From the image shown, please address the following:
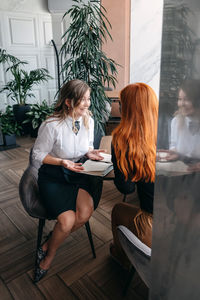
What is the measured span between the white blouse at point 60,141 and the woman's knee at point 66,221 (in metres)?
0.39

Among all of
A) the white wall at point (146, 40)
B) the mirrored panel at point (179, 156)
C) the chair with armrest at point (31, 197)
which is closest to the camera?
the mirrored panel at point (179, 156)

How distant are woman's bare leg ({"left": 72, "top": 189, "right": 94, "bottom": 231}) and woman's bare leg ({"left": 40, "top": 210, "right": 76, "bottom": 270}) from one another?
0.24ft

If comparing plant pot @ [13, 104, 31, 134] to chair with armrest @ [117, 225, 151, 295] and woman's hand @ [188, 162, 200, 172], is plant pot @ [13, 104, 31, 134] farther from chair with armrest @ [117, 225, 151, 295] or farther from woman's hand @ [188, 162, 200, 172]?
woman's hand @ [188, 162, 200, 172]

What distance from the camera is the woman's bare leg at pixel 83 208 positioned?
1607mm

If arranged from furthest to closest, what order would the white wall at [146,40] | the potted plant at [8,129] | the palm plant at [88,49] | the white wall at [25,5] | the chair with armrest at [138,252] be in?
1. the white wall at [25,5]
2. the white wall at [146,40]
3. the potted plant at [8,129]
4. the palm plant at [88,49]
5. the chair with armrest at [138,252]

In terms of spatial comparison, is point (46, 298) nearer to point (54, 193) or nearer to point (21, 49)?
point (54, 193)

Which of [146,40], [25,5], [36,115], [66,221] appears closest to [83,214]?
[66,221]

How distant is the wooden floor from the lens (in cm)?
149

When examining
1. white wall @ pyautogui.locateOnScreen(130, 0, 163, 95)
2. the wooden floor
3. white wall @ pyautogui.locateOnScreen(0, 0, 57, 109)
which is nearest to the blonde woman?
the wooden floor

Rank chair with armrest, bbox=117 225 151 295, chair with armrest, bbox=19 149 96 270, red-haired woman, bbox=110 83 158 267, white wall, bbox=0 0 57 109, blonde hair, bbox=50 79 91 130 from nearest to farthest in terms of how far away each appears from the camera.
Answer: chair with armrest, bbox=117 225 151 295 → red-haired woman, bbox=110 83 158 267 → chair with armrest, bbox=19 149 96 270 → blonde hair, bbox=50 79 91 130 → white wall, bbox=0 0 57 109

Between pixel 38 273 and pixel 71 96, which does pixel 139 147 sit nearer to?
pixel 71 96

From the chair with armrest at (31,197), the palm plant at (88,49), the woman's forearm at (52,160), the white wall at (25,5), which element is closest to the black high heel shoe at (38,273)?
the chair with armrest at (31,197)

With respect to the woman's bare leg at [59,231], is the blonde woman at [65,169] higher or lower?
higher

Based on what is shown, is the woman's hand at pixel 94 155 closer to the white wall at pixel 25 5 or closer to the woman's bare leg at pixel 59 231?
the woman's bare leg at pixel 59 231
